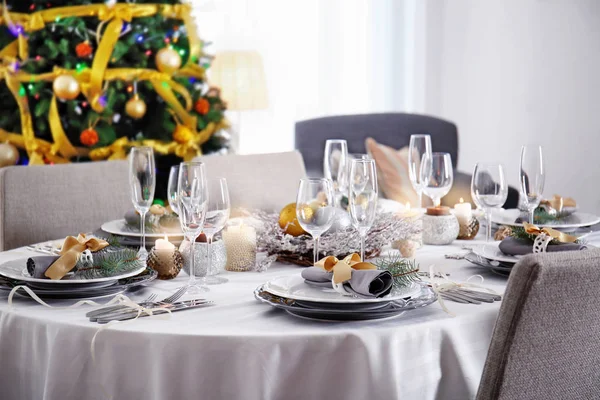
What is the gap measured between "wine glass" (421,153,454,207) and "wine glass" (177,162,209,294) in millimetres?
712

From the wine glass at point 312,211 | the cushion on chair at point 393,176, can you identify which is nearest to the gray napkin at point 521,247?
the wine glass at point 312,211

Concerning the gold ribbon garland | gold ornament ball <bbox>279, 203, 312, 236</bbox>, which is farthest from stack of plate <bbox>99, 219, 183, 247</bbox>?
the gold ribbon garland

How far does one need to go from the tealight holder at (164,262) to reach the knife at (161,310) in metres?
0.21

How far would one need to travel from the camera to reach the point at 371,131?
427 cm

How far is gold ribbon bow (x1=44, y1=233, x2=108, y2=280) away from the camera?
1458mm

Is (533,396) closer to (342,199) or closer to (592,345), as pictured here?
(592,345)

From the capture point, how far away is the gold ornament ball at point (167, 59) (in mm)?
4180

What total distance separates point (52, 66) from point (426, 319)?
3.36 meters

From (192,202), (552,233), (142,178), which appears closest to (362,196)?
(192,202)

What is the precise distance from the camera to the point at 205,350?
1230 millimetres

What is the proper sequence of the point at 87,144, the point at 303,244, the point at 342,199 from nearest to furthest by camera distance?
the point at 303,244 < the point at 342,199 < the point at 87,144

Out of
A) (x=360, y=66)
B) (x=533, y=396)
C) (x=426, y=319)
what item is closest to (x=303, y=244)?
(x=426, y=319)

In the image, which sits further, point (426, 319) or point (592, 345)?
point (426, 319)

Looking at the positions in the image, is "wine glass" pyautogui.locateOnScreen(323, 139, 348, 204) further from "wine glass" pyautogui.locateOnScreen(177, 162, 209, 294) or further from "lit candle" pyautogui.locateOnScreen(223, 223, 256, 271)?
"wine glass" pyautogui.locateOnScreen(177, 162, 209, 294)
